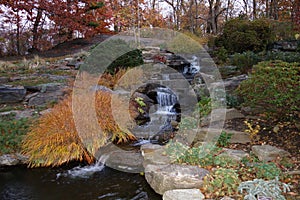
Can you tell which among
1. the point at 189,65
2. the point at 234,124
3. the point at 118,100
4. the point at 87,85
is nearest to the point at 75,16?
the point at 189,65

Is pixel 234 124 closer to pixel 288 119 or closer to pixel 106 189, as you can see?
pixel 288 119

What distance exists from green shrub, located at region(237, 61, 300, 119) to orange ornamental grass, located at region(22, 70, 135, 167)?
8.62ft

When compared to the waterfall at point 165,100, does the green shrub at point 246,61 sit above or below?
above

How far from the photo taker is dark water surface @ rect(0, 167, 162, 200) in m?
3.69

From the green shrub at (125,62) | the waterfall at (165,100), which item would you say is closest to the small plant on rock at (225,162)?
the waterfall at (165,100)

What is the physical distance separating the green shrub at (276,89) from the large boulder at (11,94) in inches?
230

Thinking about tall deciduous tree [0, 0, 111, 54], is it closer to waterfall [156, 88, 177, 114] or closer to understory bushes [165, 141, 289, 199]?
waterfall [156, 88, 177, 114]

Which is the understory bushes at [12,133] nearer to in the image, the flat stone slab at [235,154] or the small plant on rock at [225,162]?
the small plant on rock at [225,162]

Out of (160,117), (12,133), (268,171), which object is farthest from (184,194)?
(160,117)

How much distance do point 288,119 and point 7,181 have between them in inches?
183

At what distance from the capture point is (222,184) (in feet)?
10.3

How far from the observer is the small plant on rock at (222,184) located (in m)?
3.04

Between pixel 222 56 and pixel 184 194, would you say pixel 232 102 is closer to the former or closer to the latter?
pixel 184 194

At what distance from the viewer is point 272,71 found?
13.6ft
